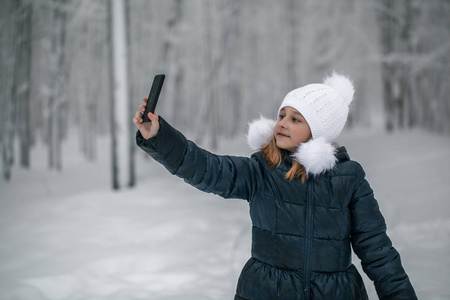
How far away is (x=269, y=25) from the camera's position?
25125 mm

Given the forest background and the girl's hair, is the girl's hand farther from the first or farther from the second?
the forest background

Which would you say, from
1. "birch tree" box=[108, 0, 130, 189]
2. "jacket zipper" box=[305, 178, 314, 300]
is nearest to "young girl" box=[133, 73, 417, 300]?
"jacket zipper" box=[305, 178, 314, 300]

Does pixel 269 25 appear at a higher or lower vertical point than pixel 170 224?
higher

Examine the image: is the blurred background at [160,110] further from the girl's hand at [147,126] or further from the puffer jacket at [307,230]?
the girl's hand at [147,126]

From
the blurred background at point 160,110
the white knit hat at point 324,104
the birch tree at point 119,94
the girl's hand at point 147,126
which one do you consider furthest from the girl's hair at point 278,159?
the birch tree at point 119,94

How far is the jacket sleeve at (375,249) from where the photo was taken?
163cm

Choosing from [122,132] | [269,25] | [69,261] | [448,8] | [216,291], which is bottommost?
[216,291]

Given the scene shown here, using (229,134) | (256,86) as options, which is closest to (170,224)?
(229,134)

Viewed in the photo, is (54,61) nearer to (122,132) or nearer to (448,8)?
(122,132)

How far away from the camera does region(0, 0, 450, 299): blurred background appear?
3.77 metres

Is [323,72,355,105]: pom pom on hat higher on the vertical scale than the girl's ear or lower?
higher

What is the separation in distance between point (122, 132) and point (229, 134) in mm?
14888

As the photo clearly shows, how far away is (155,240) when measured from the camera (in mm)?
4277

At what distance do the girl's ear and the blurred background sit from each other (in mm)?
1556
